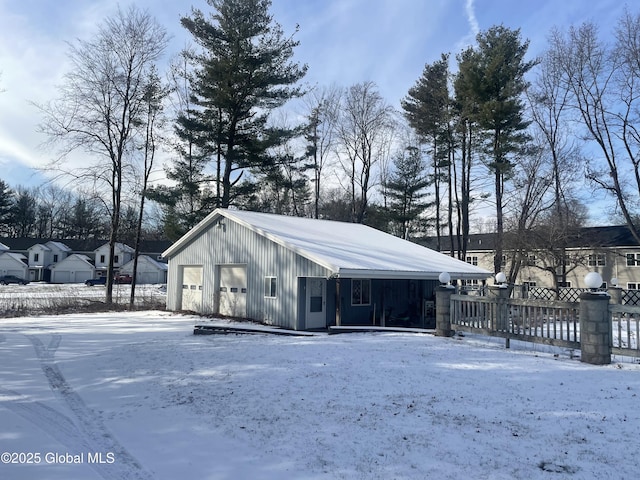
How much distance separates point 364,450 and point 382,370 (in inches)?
116

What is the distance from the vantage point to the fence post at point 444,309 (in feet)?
35.3

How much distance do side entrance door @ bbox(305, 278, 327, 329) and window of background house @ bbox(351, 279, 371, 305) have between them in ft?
3.67

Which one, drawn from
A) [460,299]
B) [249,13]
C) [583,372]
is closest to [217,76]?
[249,13]

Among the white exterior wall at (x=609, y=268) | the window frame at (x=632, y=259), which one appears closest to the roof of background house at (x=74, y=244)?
the white exterior wall at (x=609, y=268)

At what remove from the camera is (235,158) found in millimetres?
24109

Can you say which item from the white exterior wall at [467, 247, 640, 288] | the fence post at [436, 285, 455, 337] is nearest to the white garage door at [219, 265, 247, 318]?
the fence post at [436, 285, 455, 337]

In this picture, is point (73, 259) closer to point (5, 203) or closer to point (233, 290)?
point (5, 203)

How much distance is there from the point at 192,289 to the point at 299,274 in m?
6.95

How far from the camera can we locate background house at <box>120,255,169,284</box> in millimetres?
54906

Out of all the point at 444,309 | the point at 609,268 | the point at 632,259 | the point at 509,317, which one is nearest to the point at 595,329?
the point at 509,317

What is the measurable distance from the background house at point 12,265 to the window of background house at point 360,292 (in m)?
53.0

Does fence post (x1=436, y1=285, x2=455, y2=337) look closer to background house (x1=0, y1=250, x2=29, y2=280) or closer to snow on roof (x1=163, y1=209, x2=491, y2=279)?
snow on roof (x1=163, y1=209, x2=491, y2=279)

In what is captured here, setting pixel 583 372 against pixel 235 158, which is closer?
pixel 583 372

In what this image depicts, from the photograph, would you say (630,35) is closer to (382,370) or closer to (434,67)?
(434,67)
